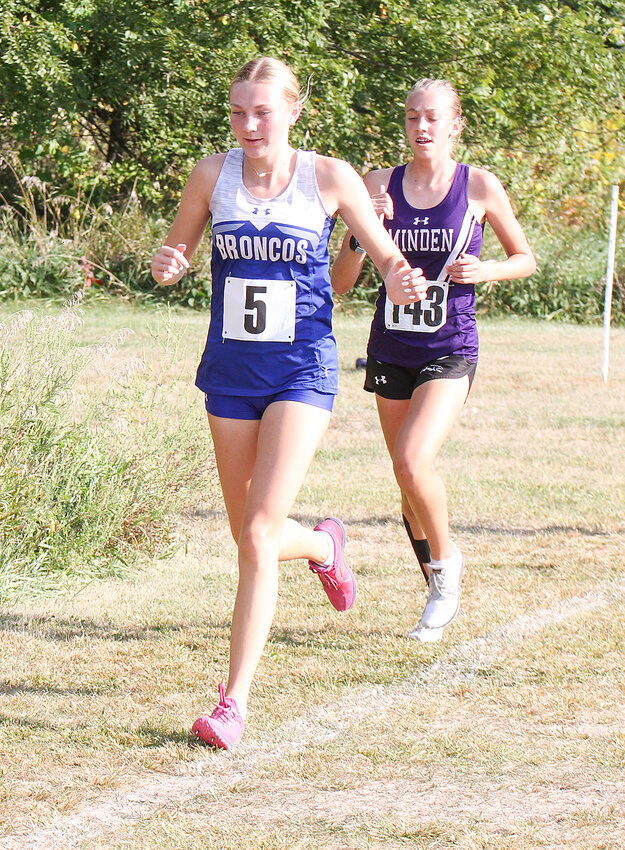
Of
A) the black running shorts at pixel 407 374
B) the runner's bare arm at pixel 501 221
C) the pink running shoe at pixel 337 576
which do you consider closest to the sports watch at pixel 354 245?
the runner's bare arm at pixel 501 221

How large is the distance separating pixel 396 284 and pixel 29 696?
1.85m

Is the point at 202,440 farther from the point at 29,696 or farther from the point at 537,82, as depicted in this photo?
the point at 537,82

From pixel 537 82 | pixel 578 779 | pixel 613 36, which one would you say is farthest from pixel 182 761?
pixel 613 36

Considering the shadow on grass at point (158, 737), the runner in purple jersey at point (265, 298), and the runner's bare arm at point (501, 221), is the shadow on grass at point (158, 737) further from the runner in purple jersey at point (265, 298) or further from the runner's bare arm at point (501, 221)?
the runner's bare arm at point (501, 221)

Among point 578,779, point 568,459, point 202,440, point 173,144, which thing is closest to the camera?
point 578,779

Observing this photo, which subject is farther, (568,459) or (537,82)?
(537,82)

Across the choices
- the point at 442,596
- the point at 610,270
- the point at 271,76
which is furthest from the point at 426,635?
the point at 610,270

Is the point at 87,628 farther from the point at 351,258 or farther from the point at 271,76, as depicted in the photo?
the point at 271,76

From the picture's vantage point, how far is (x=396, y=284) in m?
3.77

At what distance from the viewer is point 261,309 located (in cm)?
374

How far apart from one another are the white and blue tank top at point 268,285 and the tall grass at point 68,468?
166 centimetres

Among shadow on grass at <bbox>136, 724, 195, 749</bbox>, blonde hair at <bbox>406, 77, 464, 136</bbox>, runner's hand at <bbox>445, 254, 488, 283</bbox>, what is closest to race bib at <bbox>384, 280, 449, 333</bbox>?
runner's hand at <bbox>445, 254, 488, 283</bbox>

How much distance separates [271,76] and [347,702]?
6.73 ft

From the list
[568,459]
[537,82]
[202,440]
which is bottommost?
[568,459]
